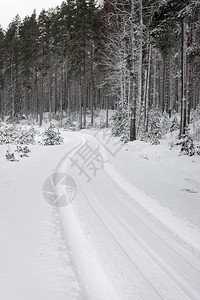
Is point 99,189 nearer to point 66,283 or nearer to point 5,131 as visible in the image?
point 66,283

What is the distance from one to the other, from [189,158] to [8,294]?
338 inches

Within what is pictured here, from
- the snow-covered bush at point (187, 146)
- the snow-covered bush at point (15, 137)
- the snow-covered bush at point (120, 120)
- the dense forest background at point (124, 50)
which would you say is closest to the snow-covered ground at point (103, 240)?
the snow-covered bush at point (187, 146)

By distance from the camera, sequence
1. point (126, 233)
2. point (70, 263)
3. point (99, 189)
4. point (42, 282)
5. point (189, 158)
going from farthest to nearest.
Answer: point (189, 158), point (99, 189), point (126, 233), point (70, 263), point (42, 282)

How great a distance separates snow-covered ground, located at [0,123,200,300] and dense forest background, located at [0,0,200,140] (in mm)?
6824

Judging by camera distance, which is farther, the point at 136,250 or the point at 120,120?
the point at 120,120

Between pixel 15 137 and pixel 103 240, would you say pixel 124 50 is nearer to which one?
pixel 15 137

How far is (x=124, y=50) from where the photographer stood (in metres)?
16.5

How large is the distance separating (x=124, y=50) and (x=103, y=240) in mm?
15606

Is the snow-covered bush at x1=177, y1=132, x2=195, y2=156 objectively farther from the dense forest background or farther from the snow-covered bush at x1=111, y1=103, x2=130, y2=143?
the snow-covered bush at x1=111, y1=103, x2=130, y2=143

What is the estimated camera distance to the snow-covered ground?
8.66 feet

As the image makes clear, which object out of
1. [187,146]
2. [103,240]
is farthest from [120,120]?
[103,240]

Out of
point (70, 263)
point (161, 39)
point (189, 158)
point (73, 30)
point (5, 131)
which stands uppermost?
point (73, 30)

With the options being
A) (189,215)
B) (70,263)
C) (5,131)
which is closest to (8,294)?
(70,263)

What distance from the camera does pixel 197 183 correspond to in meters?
7.06
